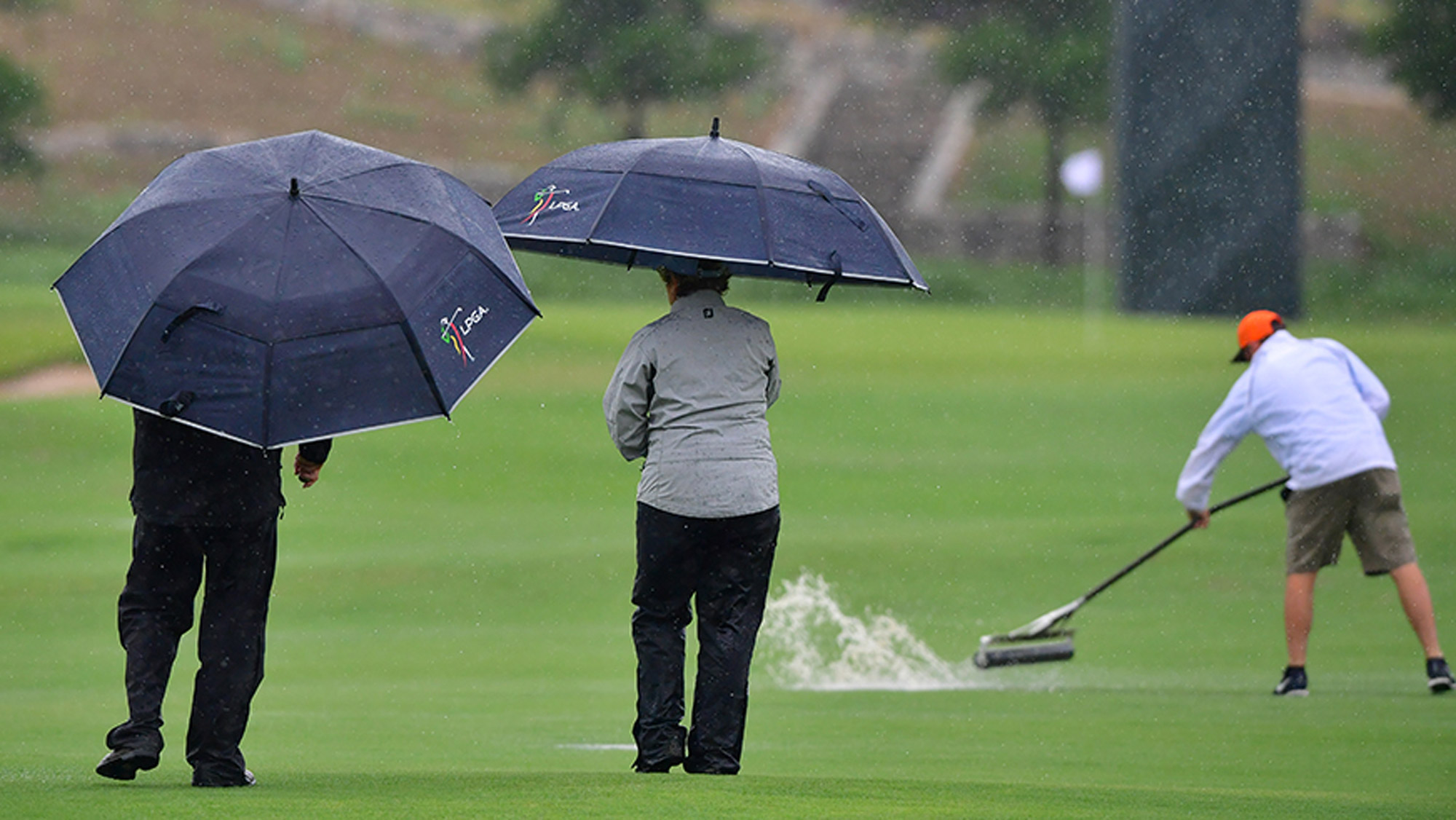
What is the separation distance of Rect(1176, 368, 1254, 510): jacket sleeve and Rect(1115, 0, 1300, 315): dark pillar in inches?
658

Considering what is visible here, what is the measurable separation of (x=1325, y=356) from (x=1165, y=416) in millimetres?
12564

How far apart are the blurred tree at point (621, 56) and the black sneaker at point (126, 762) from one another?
33638mm

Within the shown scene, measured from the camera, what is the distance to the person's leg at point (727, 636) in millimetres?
6281

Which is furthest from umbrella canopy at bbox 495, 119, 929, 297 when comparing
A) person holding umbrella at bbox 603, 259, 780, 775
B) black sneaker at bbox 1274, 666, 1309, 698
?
black sneaker at bbox 1274, 666, 1309, 698

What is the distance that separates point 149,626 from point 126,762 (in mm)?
347

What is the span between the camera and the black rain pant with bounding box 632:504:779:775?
6.25 metres

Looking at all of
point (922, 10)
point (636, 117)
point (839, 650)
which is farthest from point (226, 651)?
point (922, 10)

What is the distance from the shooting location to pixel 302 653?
11.4 metres

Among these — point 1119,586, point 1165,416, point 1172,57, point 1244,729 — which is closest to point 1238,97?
point 1172,57

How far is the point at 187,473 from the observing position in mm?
5742

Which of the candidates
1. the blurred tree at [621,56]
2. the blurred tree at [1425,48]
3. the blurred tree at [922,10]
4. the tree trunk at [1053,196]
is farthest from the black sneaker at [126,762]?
the blurred tree at [922,10]

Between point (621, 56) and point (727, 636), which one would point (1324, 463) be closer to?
point (727, 636)

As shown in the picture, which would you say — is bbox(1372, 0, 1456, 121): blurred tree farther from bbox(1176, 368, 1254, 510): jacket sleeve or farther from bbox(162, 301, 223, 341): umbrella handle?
bbox(162, 301, 223, 341): umbrella handle

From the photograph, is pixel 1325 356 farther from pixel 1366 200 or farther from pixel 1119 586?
pixel 1366 200
